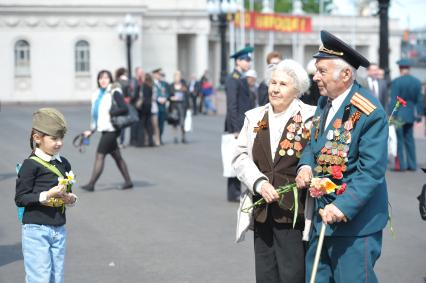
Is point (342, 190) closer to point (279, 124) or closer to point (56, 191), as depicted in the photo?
point (279, 124)

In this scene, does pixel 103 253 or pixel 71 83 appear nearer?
pixel 103 253

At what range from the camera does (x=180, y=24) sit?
58.9 meters

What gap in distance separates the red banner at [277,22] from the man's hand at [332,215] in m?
60.2

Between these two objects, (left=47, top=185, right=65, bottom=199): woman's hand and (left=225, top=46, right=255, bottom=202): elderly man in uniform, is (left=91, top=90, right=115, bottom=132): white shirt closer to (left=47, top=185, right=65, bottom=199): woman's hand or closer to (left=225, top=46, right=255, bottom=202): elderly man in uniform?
(left=225, top=46, right=255, bottom=202): elderly man in uniform

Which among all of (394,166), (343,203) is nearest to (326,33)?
(343,203)

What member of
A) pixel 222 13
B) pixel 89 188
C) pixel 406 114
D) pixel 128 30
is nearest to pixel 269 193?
pixel 89 188

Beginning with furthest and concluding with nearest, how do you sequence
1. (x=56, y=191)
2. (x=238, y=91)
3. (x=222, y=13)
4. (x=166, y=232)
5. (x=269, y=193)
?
(x=222, y=13)
(x=238, y=91)
(x=166, y=232)
(x=56, y=191)
(x=269, y=193)

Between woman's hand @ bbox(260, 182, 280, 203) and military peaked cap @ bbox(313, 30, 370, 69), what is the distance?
2.72 ft

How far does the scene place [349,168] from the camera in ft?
17.4

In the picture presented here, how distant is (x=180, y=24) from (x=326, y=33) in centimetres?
5401

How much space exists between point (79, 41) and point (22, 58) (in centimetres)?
341

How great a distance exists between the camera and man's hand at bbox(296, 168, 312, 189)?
17.7ft

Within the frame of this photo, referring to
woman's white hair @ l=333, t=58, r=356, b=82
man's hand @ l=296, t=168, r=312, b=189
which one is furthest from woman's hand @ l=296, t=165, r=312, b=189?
woman's white hair @ l=333, t=58, r=356, b=82

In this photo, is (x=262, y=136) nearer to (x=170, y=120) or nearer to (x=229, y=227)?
(x=229, y=227)
